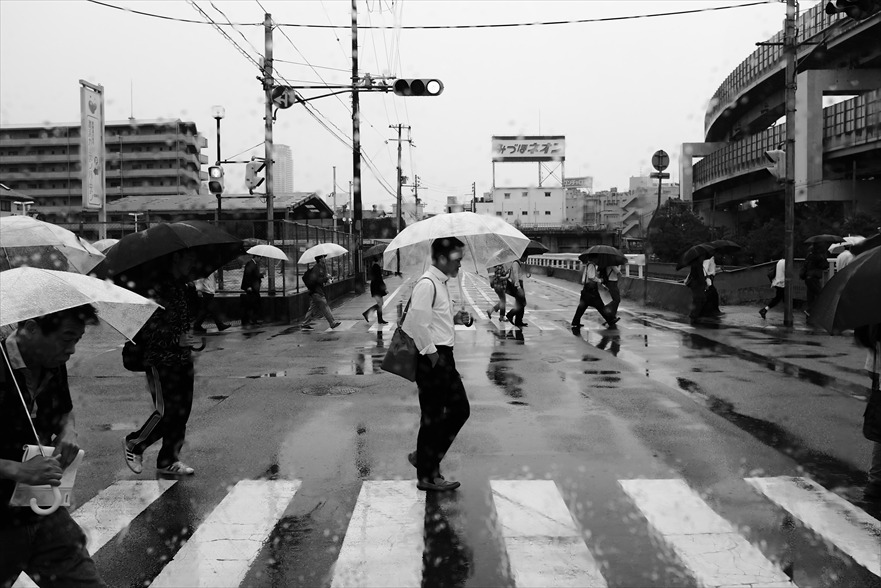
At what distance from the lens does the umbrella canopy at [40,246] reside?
7.19 m

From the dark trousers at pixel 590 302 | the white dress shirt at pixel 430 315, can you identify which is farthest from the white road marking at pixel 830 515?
the dark trousers at pixel 590 302

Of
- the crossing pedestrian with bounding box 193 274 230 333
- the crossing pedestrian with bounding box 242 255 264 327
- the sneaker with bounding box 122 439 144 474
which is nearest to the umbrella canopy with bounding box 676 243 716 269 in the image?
the crossing pedestrian with bounding box 242 255 264 327

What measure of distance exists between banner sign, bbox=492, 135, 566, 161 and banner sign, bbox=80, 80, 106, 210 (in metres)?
87.7

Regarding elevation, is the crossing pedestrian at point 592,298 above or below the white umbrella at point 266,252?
below

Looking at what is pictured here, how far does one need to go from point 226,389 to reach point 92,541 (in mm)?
5629

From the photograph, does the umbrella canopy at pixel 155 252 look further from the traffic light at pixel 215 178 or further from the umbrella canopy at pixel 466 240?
the traffic light at pixel 215 178

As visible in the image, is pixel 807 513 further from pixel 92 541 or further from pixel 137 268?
pixel 137 268

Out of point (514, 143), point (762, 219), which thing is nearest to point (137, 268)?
point (762, 219)

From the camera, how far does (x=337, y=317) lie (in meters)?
22.3

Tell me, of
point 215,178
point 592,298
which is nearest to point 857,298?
point 592,298

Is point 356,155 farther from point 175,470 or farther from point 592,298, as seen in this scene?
point 175,470

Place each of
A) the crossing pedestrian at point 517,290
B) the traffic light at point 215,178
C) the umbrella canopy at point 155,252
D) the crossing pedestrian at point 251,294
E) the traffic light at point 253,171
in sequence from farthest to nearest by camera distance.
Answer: the traffic light at point 215,178
the traffic light at point 253,171
the crossing pedestrian at point 251,294
the crossing pedestrian at point 517,290
the umbrella canopy at point 155,252

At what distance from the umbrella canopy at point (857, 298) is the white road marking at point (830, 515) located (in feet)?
4.22

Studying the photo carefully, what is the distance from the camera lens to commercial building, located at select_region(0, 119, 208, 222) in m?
89.2
